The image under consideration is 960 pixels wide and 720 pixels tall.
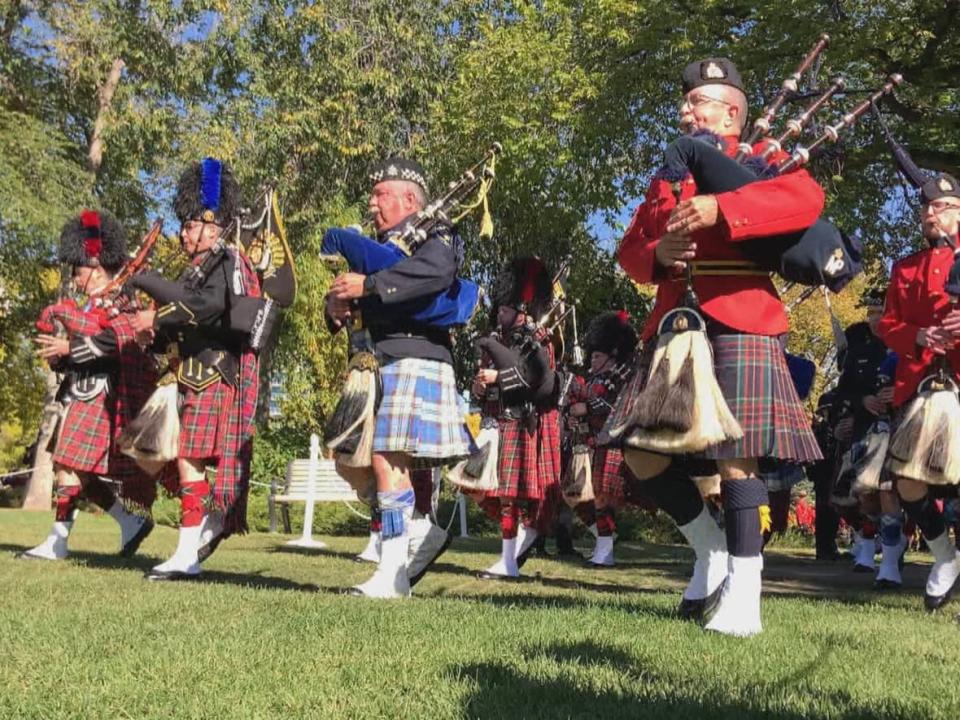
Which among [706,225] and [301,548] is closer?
[706,225]

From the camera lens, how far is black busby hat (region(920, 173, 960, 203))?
5773 millimetres

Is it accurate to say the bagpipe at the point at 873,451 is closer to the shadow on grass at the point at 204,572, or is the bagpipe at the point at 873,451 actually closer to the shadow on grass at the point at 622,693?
the shadow on grass at the point at 204,572

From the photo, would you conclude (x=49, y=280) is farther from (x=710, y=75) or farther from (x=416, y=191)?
(x=710, y=75)

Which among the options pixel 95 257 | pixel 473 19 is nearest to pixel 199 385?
pixel 95 257

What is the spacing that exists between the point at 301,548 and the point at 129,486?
296 cm

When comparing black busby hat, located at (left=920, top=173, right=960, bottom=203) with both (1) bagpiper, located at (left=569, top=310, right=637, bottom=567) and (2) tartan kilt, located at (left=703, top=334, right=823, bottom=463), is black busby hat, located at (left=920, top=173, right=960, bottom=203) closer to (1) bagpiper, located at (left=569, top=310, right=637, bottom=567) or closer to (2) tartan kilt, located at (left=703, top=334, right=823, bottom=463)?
(2) tartan kilt, located at (left=703, top=334, right=823, bottom=463)

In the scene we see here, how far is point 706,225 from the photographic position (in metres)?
3.61

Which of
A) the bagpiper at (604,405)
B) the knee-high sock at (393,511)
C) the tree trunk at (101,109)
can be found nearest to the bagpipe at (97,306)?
the knee-high sock at (393,511)

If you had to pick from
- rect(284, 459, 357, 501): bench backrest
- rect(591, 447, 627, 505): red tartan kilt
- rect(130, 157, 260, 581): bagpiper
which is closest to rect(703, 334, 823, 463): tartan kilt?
rect(130, 157, 260, 581): bagpiper

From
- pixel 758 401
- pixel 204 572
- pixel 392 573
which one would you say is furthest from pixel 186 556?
pixel 758 401

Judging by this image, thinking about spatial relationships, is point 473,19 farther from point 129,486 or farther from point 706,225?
point 706,225

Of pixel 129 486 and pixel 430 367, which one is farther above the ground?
pixel 430 367

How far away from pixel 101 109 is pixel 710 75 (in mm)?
17727

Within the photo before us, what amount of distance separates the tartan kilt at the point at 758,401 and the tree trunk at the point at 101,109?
58.8 ft
